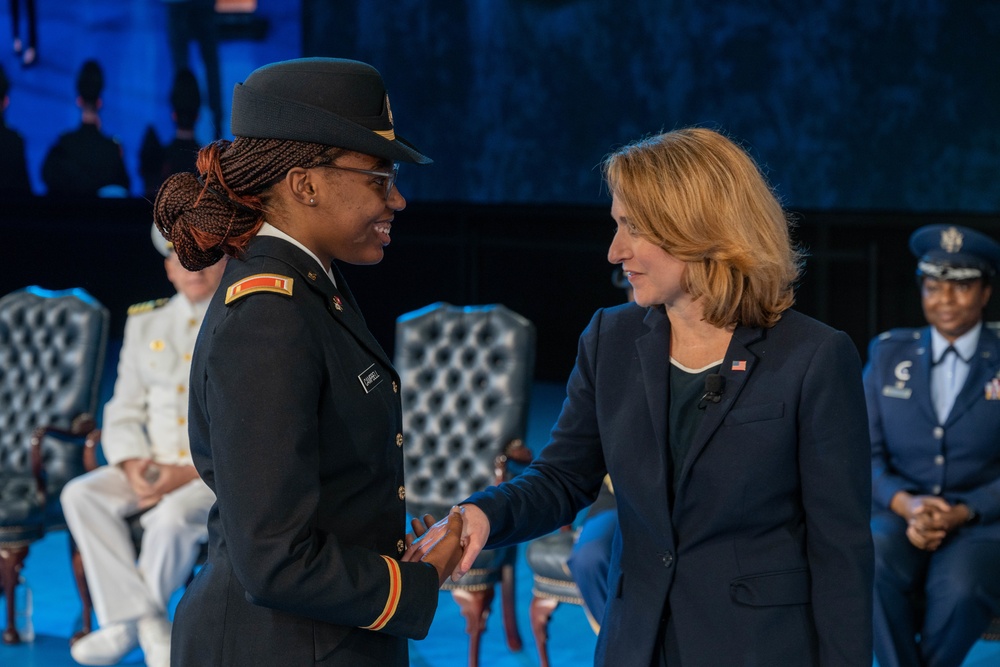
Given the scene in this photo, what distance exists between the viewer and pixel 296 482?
1.50 m

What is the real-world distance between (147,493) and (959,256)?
2884mm

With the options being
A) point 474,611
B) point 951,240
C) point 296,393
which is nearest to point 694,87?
point 951,240

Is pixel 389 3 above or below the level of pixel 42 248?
above

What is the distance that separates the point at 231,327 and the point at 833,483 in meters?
0.94

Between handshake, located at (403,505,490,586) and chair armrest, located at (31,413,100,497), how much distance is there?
2711mm

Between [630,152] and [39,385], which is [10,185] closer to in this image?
[39,385]

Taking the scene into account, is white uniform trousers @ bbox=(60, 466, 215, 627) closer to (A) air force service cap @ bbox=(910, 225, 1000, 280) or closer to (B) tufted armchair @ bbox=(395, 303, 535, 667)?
(B) tufted armchair @ bbox=(395, 303, 535, 667)

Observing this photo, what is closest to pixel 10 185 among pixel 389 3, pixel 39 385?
pixel 389 3

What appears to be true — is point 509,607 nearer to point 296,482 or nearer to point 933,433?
point 933,433

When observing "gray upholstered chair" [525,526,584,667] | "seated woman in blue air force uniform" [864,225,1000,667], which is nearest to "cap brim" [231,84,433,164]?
"gray upholstered chair" [525,526,584,667]

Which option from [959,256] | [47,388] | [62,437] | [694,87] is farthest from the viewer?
[694,87]

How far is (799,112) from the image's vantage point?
7.59 m

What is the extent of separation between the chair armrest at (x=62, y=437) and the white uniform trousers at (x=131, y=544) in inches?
11.6

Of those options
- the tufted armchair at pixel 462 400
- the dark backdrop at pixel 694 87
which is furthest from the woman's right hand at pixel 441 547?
the dark backdrop at pixel 694 87
